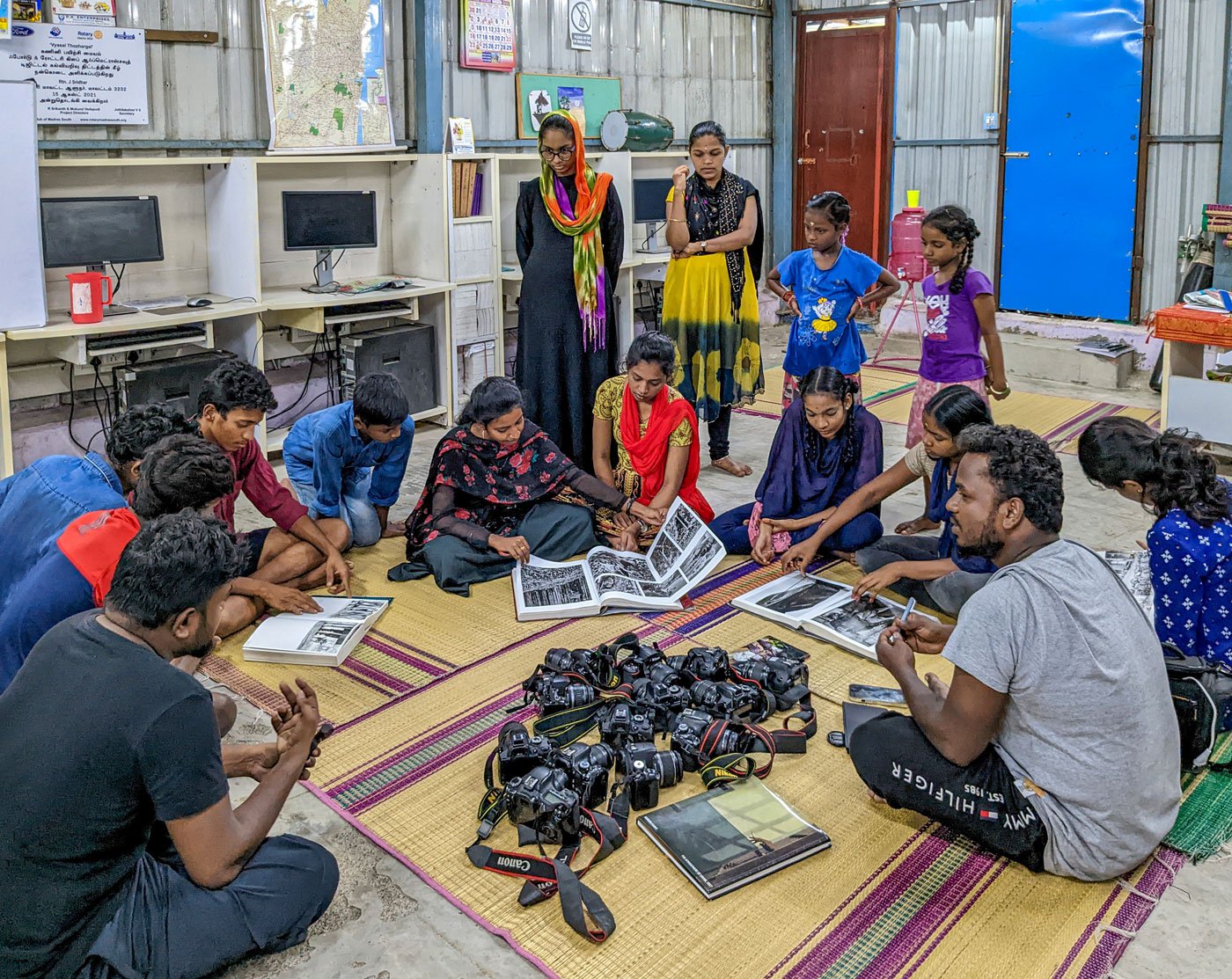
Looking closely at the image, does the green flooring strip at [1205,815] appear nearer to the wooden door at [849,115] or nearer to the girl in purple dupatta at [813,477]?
the girl in purple dupatta at [813,477]

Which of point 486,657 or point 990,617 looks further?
point 486,657

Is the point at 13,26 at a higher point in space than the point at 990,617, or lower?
higher

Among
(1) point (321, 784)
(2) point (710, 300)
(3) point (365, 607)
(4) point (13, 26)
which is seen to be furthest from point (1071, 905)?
(4) point (13, 26)

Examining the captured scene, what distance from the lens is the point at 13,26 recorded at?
475 centimetres

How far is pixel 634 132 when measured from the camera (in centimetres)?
747

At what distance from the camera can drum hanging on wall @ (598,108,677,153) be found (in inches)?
291

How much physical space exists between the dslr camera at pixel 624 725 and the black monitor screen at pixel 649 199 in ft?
16.1

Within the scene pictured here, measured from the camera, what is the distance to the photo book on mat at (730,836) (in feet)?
7.84

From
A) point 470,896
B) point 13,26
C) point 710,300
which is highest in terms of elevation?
point 13,26

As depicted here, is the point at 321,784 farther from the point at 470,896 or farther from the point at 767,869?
the point at 767,869

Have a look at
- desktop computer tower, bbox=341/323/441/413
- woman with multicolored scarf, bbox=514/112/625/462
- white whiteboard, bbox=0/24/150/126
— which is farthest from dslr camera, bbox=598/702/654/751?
white whiteboard, bbox=0/24/150/126

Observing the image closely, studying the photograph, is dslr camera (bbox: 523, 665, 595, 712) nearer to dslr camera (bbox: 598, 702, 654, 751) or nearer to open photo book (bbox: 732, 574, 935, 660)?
dslr camera (bbox: 598, 702, 654, 751)

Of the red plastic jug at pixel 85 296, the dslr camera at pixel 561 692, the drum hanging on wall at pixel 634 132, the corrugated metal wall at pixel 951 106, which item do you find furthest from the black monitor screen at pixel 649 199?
the dslr camera at pixel 561 692

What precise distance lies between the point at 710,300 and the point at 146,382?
8.09 feet
